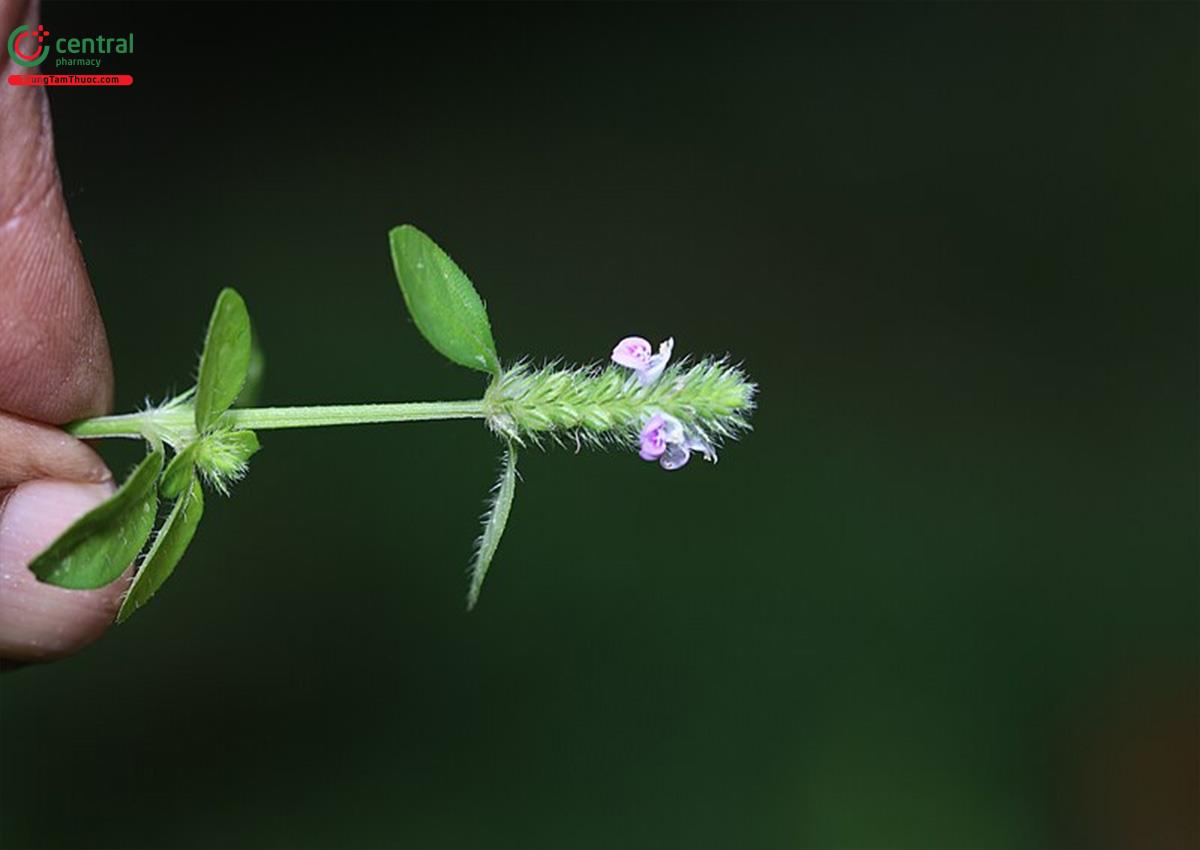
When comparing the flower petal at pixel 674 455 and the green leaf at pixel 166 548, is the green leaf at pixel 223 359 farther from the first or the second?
the flower petal at pixel 674 455

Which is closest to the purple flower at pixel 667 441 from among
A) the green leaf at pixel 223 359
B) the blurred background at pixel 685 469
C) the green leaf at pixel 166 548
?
the green leaf at pixel 223 359

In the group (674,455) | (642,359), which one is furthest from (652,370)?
(674,455)

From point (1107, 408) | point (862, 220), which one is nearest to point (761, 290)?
point (862, 220)

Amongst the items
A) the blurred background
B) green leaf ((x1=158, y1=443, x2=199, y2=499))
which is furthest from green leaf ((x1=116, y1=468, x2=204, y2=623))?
the blurred background

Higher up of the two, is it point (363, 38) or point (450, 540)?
point (363, 38)

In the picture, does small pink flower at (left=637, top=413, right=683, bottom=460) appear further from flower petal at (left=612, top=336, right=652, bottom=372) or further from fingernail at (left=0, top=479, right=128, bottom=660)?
fingernail at (left=0, top=479, right=128, bottom=660)

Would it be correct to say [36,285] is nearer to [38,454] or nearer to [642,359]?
[38,454]

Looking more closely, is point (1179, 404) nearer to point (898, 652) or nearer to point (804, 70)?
point (898, 652)
